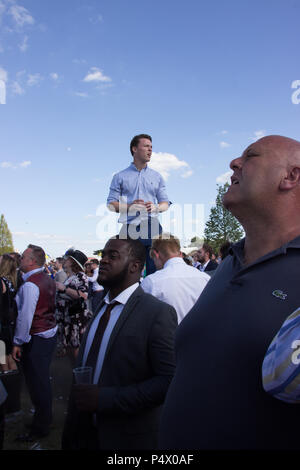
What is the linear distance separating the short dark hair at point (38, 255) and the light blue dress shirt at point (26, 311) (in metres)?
0.41

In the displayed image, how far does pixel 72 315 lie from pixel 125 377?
159 inches

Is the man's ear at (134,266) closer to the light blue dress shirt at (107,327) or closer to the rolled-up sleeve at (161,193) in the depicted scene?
the light blue dress shirt at (107,327)

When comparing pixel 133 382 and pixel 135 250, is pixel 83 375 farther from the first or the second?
pixel 135 250

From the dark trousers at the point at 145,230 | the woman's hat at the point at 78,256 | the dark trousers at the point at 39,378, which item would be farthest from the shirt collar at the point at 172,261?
the woman's hat at the point at 78,256

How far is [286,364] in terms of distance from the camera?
3.08 feet

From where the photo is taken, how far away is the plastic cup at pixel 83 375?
2219 millimetres

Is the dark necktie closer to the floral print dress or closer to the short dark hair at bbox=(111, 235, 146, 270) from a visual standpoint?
the short dark hair at bbox=(111, 235, 146, 270)

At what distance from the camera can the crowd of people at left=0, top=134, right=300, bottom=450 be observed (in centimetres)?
126

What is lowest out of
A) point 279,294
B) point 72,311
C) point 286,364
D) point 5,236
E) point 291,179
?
point 72,311

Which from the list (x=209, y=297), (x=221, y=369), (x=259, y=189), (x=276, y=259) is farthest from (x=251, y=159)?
(x=221, y=369)

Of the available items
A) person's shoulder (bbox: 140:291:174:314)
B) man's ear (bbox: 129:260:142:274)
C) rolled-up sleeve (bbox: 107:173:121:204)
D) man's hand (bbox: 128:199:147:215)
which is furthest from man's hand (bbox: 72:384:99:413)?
rolled-up sleeve (bbox: 107:173:121:204)

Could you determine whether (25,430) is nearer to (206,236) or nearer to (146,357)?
(146,357)

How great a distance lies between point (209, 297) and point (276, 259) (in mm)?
360

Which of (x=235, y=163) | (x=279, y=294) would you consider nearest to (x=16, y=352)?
(x=235, y=163)
